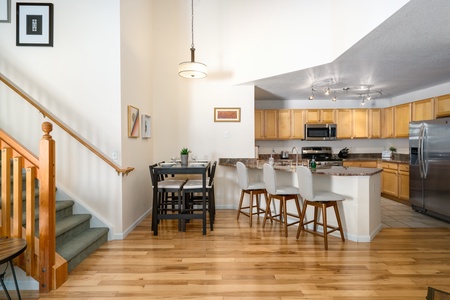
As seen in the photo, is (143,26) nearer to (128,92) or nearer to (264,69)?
(128,92)

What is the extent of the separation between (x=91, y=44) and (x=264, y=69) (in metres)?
2.64

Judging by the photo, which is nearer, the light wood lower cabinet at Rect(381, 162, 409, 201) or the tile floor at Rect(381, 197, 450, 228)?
the tile floor at Rect(381, 197, 450, 228)

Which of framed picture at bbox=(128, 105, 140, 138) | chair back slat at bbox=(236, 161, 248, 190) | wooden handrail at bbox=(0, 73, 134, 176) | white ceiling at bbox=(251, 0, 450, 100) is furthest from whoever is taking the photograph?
chair back slat at bbox=(236, 161, 248, 190)

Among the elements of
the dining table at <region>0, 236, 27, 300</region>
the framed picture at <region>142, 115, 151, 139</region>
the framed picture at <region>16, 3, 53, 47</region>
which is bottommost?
the dining table at <region>0, 236, 27, 300</region>

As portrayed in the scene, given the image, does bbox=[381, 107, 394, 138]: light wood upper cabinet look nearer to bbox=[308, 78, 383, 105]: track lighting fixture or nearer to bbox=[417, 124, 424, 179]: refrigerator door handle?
bbox=[308, 78, 383, 105]: track lighting fixture

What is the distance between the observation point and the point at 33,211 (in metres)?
2.18

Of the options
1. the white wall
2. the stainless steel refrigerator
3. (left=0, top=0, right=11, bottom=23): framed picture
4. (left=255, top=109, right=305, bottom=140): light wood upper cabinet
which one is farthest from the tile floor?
(left=0, top=0, right=11, bottom=23): framed picture

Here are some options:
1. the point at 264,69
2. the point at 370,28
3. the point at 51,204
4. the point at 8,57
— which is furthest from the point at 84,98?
the point at 370,28

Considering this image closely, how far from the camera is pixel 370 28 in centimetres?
270

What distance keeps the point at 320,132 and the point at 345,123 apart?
2.33 feet

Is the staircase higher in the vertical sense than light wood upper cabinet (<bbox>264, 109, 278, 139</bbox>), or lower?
lower

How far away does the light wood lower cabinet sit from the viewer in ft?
17.1

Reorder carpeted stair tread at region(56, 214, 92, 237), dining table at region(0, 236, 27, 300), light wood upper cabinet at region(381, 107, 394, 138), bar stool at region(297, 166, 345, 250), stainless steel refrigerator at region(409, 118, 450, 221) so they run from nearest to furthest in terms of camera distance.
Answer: dining table at region(0, 236, 27, 300)
carpeted stair tread at region(56, 214, 92, 237)
bar stool at region(297, 166, 345, 250)
stainless steel refrigerator at region(409, 118, 450, 221)
light wood upper cabinet at region(381, 107, 394, 138)

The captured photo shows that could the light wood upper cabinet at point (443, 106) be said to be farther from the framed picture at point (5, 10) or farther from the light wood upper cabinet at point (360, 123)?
the framed picture at point (5, 10)
